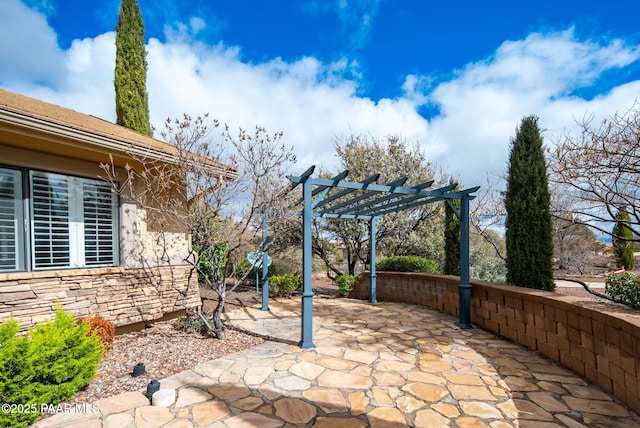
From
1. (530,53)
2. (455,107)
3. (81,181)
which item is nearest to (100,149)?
(81,181)

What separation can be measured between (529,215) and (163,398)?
19.6 ft

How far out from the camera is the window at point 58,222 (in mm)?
3936

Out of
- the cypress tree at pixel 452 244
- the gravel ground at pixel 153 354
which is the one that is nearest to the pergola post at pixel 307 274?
the gravel ground at pixel 153 354

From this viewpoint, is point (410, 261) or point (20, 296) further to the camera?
point (410, 261)

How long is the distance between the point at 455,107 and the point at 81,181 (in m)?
10.3

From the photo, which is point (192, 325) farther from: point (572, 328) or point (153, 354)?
point (572, 328)

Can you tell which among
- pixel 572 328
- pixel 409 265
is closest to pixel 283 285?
pixel 409 265

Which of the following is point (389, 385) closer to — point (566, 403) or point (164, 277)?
point (566, 403)

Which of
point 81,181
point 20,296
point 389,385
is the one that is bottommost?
point 389,385

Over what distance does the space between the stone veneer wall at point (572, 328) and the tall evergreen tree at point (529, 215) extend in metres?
0.73

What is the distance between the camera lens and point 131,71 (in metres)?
8.49

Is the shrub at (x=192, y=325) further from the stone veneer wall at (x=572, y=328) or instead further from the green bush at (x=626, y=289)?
the green bush at (x=626, y=289)

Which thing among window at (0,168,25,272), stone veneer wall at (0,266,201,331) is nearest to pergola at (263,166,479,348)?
stone veneer wall at (0,266,201,331)

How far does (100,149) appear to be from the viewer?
421 cm
